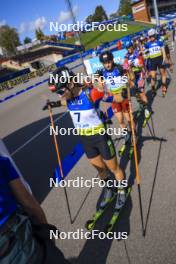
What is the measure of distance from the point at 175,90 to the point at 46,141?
21.0 feet

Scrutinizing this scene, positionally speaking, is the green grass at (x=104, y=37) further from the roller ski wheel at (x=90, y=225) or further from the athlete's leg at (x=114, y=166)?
the roller ski wheel at (x=90, y=225)

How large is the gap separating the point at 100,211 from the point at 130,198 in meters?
0.68

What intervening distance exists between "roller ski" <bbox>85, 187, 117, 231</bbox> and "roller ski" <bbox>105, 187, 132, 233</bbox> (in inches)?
11.1

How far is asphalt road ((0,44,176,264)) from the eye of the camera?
4145mm

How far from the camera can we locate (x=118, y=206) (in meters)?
4.96

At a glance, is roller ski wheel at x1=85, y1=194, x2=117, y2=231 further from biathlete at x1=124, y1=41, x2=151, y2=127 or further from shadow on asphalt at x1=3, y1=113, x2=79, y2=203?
biathlete at x1=124, y1=41, x2=151, y2=127

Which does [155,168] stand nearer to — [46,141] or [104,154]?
[104,154]

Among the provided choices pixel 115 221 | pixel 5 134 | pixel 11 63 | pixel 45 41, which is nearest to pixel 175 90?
pixel 5 134

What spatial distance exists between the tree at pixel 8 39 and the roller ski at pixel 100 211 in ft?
347

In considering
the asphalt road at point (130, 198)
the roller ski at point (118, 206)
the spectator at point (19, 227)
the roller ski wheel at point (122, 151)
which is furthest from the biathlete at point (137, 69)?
the spectator at point (19, 227)

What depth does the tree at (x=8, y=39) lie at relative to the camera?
3962 inches
